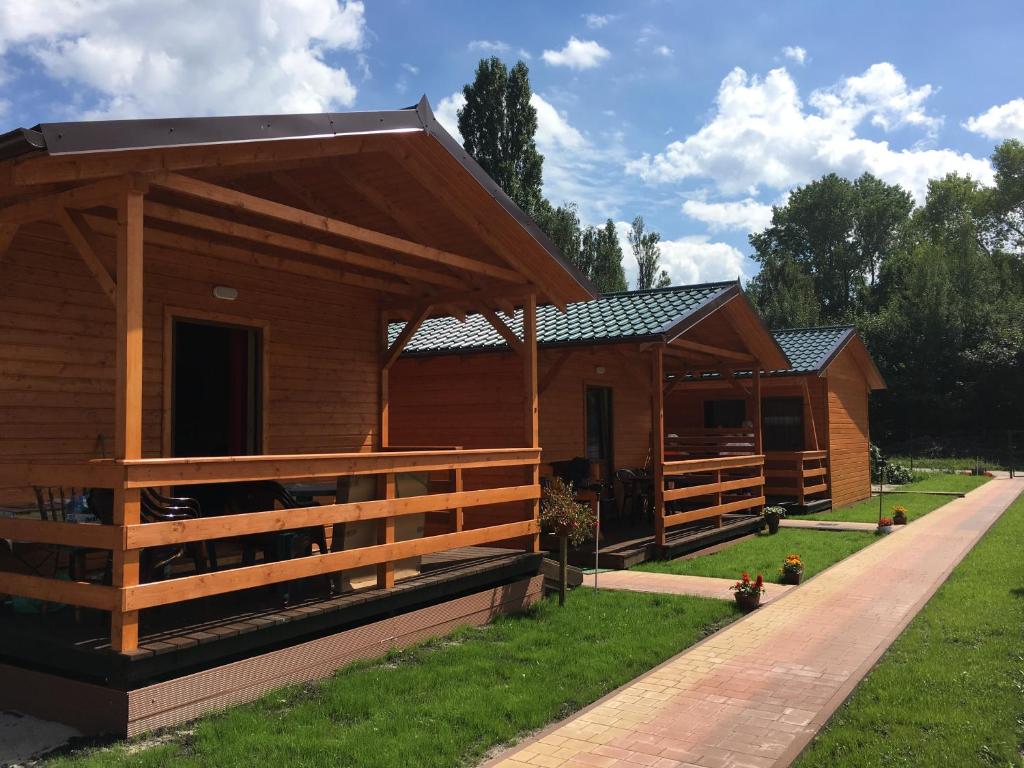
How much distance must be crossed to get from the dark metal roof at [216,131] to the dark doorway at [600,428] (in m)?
6.53

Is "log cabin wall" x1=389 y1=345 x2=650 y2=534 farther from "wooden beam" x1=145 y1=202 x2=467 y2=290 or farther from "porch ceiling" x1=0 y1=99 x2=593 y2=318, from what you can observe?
"wooden beam" x1=145 y1=202 x2=467 y2=290

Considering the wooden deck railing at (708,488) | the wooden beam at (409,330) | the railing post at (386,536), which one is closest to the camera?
the railing post at (386,536)

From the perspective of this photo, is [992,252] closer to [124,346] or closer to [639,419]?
[639,419]

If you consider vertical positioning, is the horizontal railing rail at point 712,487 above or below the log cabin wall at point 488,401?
below

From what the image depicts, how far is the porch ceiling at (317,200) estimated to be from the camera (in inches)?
185

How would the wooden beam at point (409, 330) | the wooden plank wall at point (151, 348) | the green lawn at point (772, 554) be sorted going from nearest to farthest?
the wooden plank wall at point (151, 348)
the wooden beam at point (409, 330)
the green lawn at point (772, 554)

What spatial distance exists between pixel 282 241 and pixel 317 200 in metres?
1.56

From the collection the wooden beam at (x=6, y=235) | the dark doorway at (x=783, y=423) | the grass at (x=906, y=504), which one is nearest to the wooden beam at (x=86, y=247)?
the wooden beam at (x=6, y=235)

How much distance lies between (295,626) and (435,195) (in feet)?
12.6

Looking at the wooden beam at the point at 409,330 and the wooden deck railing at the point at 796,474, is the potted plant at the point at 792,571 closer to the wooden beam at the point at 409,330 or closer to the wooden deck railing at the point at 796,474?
the wooden beam at the point at 409,330

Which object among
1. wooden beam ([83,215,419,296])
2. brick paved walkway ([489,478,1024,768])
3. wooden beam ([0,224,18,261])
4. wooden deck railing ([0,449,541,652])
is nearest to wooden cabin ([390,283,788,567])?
wooden beam ([83,215,419,296])

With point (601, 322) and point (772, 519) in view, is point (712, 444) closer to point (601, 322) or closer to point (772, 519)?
point (772, 519)

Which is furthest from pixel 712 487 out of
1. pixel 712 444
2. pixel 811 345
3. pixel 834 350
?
pixel 811 345

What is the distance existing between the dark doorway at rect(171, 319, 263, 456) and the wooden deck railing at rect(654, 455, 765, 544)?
5078 mm
